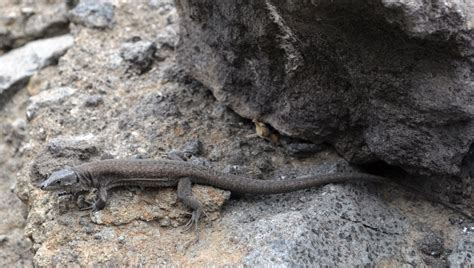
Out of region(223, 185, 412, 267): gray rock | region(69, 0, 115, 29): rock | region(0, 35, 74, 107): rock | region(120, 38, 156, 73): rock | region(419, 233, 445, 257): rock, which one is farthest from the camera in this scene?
region(69, 0, 115, 29): rock

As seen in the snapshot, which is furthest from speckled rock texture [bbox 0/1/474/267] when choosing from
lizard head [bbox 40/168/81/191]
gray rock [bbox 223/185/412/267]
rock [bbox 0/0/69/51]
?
rock [bbox 0/0/69/51]

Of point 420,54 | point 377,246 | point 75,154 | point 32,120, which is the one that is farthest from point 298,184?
point 32,120

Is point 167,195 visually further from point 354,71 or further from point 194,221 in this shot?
point 354,71

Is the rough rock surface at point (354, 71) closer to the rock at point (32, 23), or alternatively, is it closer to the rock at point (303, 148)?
the rock at point (303, 148)

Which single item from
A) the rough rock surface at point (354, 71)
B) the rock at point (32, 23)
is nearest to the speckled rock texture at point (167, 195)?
the rough rock surface at point (354, 71)

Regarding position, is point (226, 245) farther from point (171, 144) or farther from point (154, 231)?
point (171, 144)

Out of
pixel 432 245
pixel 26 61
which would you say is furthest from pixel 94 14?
pixel 432 245

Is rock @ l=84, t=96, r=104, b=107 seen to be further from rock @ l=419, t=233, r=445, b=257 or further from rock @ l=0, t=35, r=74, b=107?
rock @ l=419, t=233, r=445, b=257
